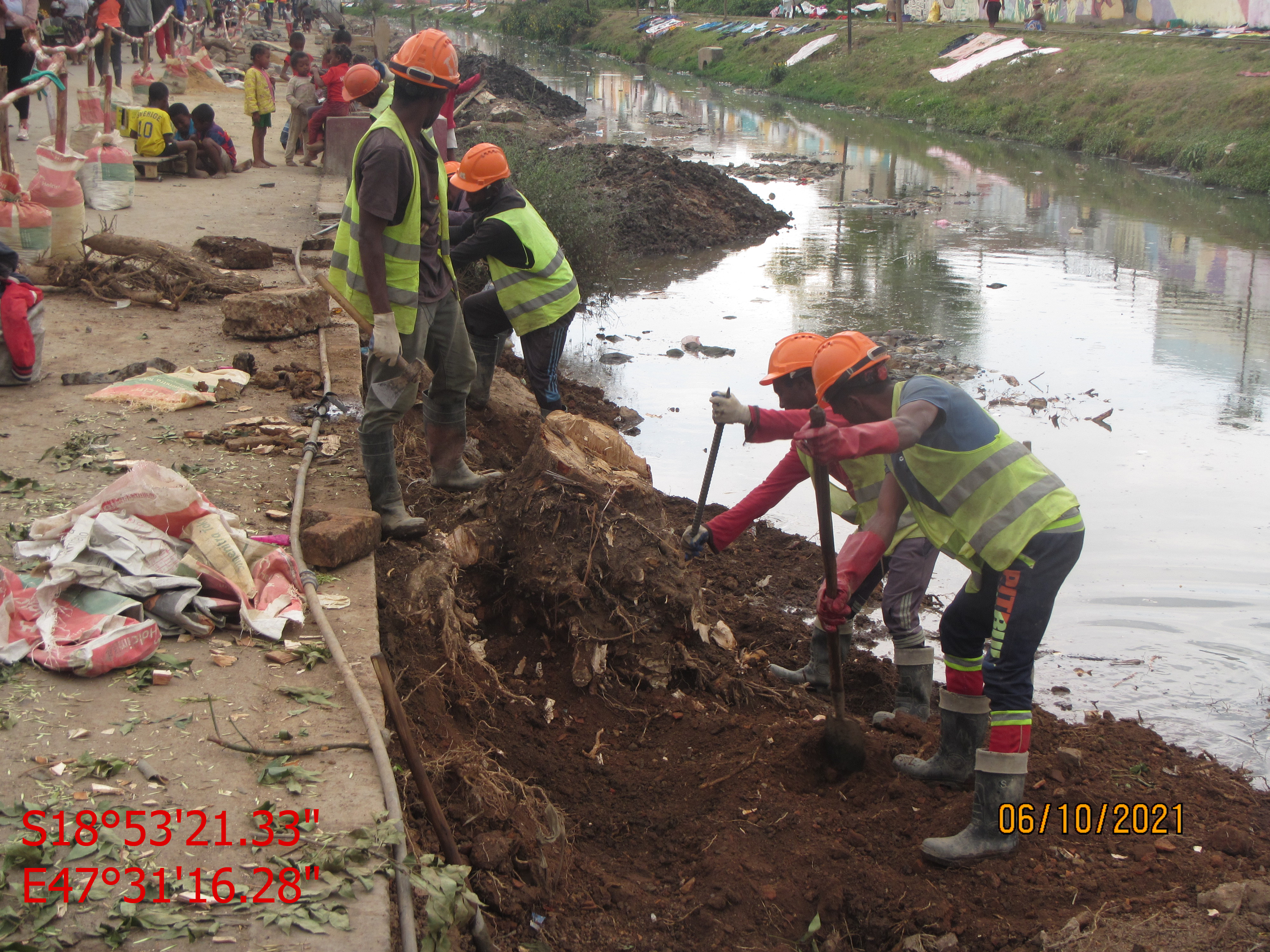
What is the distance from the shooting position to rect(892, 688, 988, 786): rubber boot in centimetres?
379

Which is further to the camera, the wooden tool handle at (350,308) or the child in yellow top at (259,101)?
the child in yellow top at (259,101)

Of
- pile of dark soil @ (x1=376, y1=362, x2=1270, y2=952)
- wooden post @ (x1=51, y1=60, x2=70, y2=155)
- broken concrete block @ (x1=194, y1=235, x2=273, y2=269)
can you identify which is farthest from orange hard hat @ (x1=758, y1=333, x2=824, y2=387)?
wooden post @ (x1=51, y1=60, x2=70, y2=155)

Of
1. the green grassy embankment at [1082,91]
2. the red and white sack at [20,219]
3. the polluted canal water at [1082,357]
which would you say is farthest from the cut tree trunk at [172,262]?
the green grassy embankment at [1082,91]

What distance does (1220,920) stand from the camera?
2.93 metres

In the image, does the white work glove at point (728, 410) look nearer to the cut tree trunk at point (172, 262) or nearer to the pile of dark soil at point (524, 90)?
the cut tree trunk at point (172, 262)

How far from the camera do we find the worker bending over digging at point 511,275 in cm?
577

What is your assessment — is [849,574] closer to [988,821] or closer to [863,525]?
[863,525]

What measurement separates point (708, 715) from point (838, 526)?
2.74m

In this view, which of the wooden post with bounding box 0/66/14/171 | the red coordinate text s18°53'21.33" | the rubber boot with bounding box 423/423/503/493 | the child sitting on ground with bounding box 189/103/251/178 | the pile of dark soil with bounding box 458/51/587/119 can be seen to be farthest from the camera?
the pile of dark soil with bounding box 458/51/587/119

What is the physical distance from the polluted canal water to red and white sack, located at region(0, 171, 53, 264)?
166 inches

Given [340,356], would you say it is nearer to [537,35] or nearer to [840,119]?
[840,119]

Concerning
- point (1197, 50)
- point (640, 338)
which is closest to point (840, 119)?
point (1197, 50)
